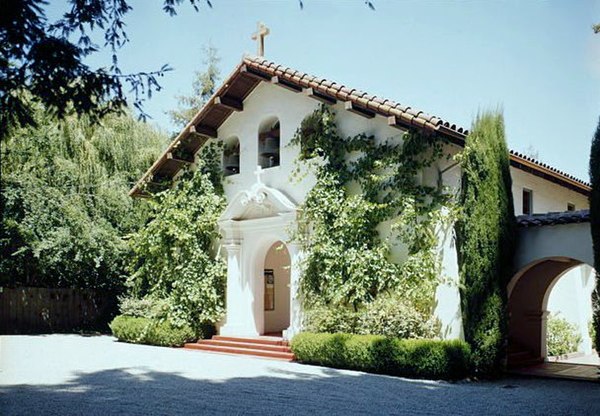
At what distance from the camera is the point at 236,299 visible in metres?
16.8

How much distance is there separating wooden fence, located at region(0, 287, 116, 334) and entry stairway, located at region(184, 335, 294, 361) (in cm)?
765

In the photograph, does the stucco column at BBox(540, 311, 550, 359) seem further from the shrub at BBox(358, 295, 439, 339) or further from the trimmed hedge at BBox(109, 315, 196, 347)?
the trimmed hedge at BBox(109, 315, 196, 347)

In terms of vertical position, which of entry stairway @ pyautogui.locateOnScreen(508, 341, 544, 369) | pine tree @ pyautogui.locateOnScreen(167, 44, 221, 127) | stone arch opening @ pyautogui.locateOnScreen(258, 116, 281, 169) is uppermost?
pine tree @ pyautogui.locateOnScreen(167, 44, 221, 127)

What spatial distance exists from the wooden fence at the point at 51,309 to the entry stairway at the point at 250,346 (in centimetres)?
765

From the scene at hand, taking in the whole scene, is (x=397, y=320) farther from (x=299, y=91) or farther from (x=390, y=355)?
(x=299, y=91)

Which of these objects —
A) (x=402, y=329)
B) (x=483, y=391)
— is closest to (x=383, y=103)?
(x=402, y=329)

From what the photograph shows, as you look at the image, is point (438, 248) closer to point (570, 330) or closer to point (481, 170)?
point (481, 170)

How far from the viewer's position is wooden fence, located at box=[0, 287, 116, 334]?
2070 centimetres

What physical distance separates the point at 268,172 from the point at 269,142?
3.30ft

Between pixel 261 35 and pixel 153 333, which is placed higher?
pixel 261 35

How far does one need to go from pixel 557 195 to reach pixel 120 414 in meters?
14.5

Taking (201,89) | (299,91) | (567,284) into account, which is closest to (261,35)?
(299,91)

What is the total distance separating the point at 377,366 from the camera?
12.2 m

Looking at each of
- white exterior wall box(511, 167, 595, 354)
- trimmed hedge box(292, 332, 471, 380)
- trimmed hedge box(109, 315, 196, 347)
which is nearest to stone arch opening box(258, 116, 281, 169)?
trimmed hedge box(109, 315, 196, 347)
